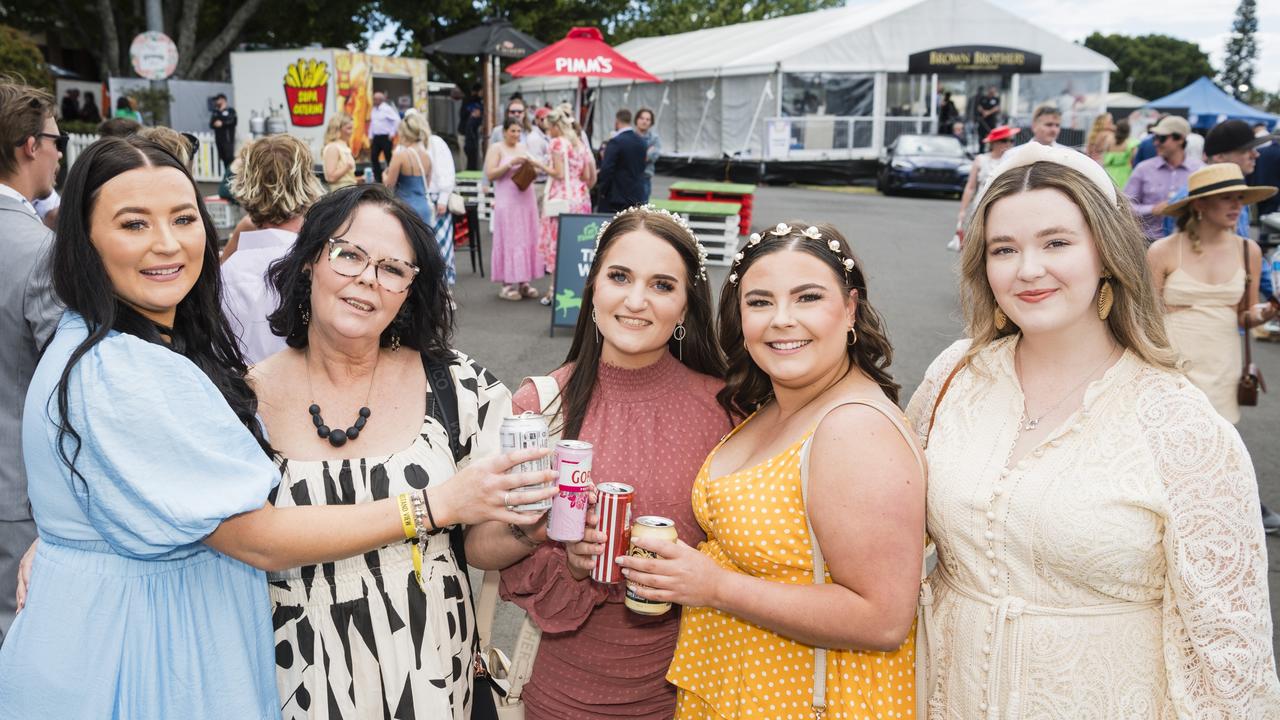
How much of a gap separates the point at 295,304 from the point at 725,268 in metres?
9.67

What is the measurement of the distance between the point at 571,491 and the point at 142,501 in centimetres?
81

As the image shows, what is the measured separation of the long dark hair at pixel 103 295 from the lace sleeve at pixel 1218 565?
1909 mm

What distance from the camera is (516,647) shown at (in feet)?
7.91

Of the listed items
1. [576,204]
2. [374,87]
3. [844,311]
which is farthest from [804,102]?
[844,311]

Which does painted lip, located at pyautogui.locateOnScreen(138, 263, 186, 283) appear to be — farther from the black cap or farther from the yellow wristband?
the black cap

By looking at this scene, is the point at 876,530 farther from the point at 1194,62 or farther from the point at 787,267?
the point at 1194,62

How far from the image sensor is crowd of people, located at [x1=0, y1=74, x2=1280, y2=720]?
173 centimetres

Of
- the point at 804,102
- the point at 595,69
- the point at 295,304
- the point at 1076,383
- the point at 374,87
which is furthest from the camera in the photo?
the point at 804,102

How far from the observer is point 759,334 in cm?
209

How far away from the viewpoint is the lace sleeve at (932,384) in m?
2.25

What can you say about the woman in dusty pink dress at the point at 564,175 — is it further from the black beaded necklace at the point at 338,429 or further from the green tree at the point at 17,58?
the green tree at the point at 17,58

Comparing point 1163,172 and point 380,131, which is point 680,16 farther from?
point 1163,172

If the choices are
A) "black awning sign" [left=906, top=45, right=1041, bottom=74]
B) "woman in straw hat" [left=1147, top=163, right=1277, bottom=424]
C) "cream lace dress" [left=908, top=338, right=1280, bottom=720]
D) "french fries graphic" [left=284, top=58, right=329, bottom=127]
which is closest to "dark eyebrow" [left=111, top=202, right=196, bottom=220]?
"cream lace dress" [left=908, top=338, right=1280, bottom=720]

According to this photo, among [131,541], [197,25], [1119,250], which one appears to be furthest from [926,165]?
[197,25]
